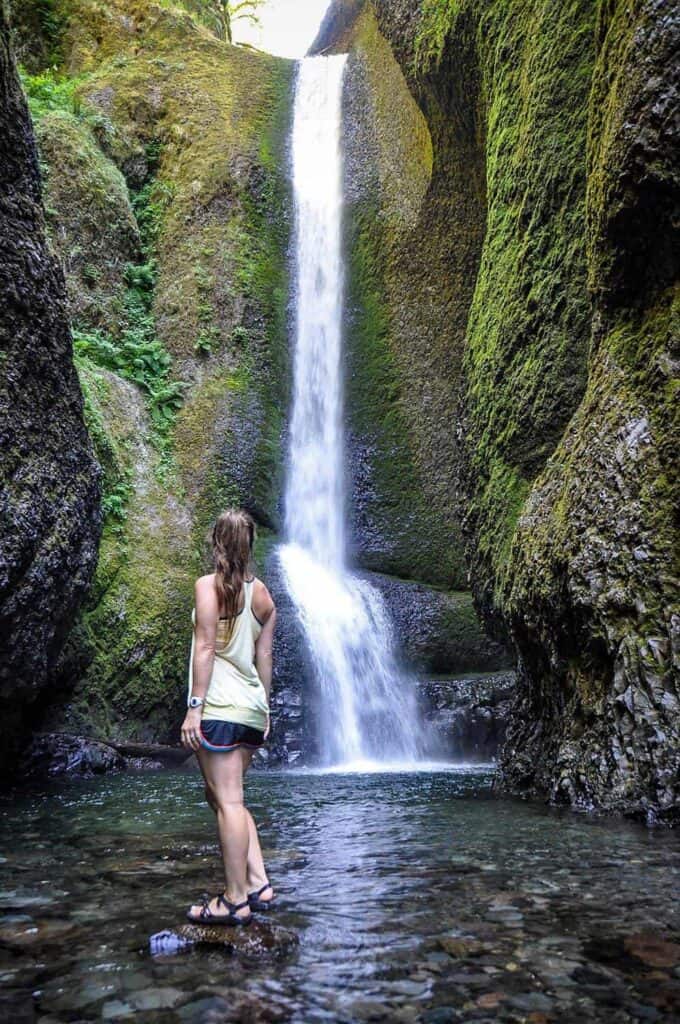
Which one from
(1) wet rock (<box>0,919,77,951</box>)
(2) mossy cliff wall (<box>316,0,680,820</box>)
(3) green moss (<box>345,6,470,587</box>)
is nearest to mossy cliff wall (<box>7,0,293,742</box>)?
(3) green moss (<box>345,6,470,587</box>)

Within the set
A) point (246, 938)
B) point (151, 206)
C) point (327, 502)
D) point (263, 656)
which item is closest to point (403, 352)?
point (327, 502)

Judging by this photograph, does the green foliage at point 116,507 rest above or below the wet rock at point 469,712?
above

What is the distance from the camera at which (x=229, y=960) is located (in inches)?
109

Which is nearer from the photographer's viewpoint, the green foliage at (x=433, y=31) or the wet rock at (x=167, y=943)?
the wet rock at (x=167, y=943)

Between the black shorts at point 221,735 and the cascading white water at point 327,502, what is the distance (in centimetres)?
817

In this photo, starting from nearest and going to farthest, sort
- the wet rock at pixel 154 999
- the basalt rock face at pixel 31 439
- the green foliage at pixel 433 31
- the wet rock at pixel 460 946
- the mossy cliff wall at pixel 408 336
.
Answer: the wet rock at pixel 154 999 < the wet rock at pixel 460 946 < the basalt rock face at pixel 31 439 < the green foliage at pixel 433 31 < the mossy cliff wall at pixel 408 336

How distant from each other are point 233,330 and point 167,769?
29.8ft

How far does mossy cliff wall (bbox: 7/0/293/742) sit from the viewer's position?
1134cm

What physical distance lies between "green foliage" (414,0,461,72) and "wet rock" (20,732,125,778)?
430 inches

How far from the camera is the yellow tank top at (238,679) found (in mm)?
3283

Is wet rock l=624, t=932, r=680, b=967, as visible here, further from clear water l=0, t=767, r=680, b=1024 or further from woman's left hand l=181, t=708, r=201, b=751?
woman's left hand l=181, t=708, r=201, b=751

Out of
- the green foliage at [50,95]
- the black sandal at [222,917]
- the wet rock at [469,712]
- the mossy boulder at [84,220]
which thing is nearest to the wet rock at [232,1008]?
the black sandal at [222,917]

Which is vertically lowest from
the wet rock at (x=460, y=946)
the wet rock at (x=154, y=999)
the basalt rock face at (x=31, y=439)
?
the wet rock at (x=154, y=999)

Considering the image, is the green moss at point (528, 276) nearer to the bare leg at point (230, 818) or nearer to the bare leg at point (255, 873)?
the bare leg at point (255, 873)
